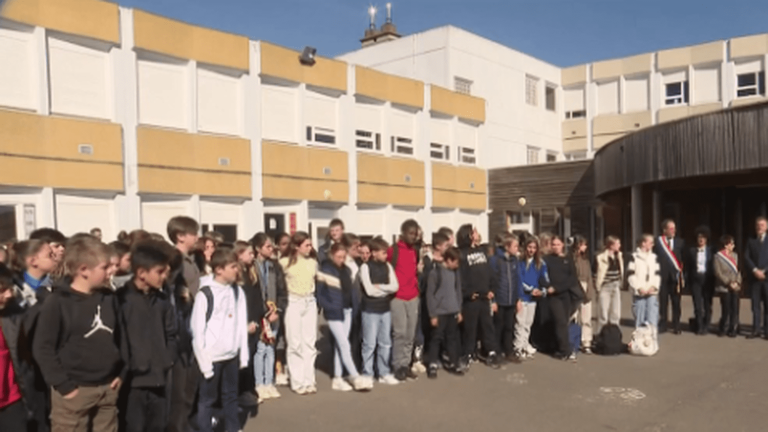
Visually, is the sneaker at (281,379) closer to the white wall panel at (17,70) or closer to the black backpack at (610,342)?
the black backpack at (610,342)

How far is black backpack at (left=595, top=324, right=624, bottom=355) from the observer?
9.17 metres

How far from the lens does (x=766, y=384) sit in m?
7.34

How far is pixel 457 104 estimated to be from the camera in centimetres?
2733

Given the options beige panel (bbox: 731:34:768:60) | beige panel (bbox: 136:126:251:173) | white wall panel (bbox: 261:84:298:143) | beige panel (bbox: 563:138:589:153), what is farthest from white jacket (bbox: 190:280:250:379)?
beige panel (bbox: 563:138:589:153)

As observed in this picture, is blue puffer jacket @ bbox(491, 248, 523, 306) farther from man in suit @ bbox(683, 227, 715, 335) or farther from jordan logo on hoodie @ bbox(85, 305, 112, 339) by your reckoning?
jordan logo on hoodie @ bbox(85, 305, 112, 339)

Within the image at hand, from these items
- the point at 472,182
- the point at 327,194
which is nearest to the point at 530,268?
the point at 327,194

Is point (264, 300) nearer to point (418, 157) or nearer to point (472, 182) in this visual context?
point (418, 157)

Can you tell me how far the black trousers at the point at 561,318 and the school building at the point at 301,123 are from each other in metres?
9.13

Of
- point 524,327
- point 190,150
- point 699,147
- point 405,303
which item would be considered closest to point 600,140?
point 699,147

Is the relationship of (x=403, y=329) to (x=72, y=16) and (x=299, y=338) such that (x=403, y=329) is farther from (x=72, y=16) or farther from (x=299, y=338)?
(x=72, y=16)

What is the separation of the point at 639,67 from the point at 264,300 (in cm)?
3215

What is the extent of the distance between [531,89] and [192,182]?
72.7 feet

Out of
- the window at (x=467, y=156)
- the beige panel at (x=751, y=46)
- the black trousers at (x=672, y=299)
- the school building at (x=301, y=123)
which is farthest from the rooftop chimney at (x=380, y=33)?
the black trousers at (x=672, y=299)

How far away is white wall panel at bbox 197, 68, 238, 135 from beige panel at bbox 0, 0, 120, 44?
2.85 meters
